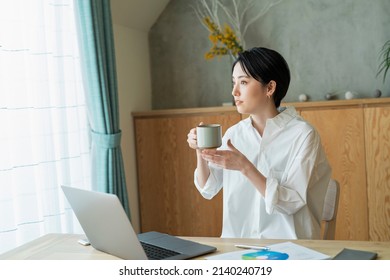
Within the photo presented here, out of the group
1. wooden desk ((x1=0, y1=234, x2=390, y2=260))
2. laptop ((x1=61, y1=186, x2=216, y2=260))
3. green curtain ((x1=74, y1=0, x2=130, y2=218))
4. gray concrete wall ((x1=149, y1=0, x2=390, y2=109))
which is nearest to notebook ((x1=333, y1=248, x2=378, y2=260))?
wooden desk ((x1=0, y1=234, x2=390, y2=260))

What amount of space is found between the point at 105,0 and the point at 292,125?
4.92ft

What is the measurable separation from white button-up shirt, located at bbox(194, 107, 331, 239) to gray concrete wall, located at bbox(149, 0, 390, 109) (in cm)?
169

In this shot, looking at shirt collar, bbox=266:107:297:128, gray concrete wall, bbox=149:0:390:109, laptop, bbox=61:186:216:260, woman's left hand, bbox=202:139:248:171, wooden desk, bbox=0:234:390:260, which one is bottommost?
wooden desk, bbox=0:234:390:260

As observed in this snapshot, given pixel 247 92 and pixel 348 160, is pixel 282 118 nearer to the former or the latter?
pixel 247 92

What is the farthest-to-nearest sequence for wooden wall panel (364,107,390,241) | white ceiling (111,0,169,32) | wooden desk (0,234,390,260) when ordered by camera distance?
white ceiling (111,0,169,32) < wooden wall panel (364,107,390,241) < wooden desk (0,234,390,260)

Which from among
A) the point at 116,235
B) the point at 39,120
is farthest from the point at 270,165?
the point at 39,120

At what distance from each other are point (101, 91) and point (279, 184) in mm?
1400

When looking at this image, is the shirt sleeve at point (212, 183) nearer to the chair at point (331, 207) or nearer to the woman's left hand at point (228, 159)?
the woman's left hand at point (228, 159)

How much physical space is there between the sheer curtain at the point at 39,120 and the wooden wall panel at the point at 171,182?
2.50 ft

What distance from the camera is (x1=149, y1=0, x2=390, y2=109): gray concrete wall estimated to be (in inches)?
155

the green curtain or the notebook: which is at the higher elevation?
the green curtain

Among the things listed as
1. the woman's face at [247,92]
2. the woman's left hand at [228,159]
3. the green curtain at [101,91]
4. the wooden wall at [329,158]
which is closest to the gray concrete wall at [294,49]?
the wooden wall at [329,158]

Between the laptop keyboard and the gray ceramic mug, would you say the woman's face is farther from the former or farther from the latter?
A: the laptop keyboard

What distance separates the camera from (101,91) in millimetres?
3289
